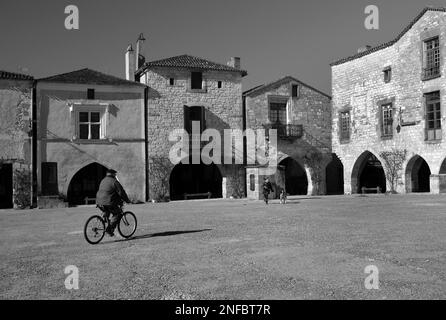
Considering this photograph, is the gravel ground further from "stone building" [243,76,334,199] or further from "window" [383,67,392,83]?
"window" [383,67,392,83]

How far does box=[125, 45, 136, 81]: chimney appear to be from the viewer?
1182 inches

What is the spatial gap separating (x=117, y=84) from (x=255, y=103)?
8481 mm

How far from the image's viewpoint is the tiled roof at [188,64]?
27.4 metres

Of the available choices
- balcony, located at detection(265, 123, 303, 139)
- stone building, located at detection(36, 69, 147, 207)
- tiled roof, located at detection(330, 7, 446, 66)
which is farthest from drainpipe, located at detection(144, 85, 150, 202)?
tiled roof, located at detection(330, 7, 446, 66)

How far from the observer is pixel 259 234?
1095cm

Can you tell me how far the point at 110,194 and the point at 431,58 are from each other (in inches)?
861

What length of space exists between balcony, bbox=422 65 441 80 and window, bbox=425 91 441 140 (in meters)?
0.90

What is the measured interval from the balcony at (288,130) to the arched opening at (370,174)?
472cm

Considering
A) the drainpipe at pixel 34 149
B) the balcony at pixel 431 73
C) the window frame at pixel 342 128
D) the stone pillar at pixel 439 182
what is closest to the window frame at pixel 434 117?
the balcony at pixel 431 73

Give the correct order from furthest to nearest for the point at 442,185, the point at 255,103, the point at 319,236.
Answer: the point at 255,103, the point at 442,185, the point at 319,236

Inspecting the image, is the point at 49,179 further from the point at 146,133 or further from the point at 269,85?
the point at 269,85

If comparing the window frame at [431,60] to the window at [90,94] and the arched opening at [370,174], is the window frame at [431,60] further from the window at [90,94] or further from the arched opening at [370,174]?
the window at [90,94]

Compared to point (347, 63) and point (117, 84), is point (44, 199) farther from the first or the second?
point (347, 63)

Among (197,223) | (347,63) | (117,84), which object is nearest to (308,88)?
(347,63)
